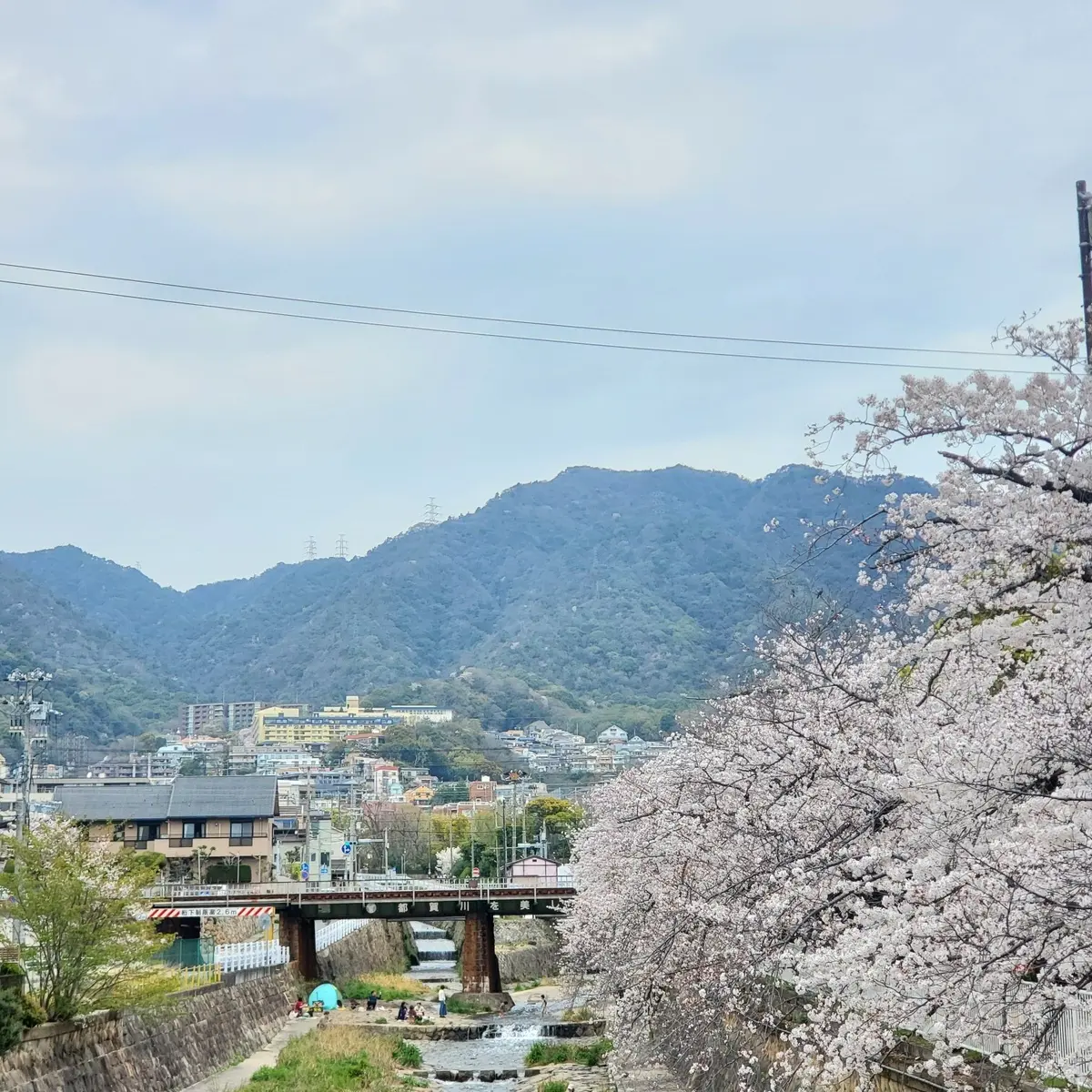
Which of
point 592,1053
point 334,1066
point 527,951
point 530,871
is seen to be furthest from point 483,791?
point 334,1066

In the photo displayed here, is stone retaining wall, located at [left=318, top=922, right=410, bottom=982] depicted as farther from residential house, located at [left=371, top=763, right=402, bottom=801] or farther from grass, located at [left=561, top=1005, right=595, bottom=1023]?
residential house, located at [left=371, top=763, right=402, bottom=801]

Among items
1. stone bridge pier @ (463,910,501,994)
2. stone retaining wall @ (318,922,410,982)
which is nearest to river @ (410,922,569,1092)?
stone bridge pier @ (463,910,501,994)

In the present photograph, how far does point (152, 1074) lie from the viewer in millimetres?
25938

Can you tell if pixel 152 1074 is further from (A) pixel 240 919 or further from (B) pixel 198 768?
(B) pixel 198 768

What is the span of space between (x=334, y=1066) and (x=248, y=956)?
9.03m

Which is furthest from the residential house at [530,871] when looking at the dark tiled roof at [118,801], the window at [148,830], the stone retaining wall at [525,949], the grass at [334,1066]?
the grass at [334,1066]

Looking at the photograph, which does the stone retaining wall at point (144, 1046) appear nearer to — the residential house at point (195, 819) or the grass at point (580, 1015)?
the grass at point (580, 1015)

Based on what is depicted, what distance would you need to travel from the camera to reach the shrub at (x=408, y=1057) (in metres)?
39.5

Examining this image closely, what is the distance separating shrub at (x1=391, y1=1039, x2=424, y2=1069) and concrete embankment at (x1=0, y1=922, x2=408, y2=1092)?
3821mm

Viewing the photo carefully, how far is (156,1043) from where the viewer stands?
26.8 metres

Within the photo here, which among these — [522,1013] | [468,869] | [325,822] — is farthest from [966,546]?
[325,822]

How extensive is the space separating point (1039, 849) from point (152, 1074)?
2243 cm

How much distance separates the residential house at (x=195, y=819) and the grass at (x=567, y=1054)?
32.3 meters

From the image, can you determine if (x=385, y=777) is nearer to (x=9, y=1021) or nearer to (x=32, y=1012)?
(x=32, y=1012)
